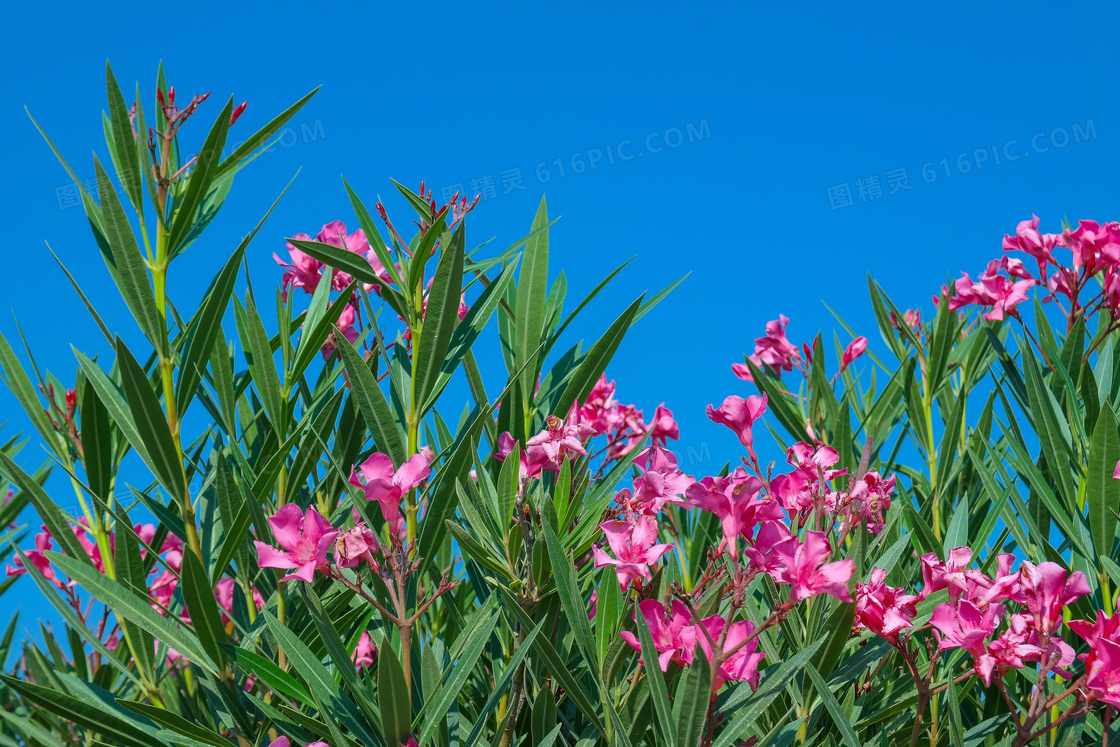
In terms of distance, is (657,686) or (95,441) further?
(95,441)

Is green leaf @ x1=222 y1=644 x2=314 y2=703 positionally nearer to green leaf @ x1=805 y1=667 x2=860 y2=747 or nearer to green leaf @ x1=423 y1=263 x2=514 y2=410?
green leaf @ x1=423 y1=263 x2=514 y2=410

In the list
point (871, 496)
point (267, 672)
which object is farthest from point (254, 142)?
point (871, 496)

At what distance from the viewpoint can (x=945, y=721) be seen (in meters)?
1.16

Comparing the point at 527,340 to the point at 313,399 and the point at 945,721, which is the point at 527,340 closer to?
the point at 313,399

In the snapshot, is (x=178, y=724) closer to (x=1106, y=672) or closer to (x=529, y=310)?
(x=529, y=310)

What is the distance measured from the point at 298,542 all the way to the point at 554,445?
33 cm

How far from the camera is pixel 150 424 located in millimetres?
982

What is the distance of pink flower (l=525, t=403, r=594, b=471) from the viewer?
41.1 inches

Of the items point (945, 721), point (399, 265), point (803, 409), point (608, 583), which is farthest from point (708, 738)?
point (803, 409)

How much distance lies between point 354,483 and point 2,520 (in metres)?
0.84

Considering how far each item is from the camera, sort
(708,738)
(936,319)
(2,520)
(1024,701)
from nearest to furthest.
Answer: (708,738) → (1024,701) → (2,520) → (936,319)

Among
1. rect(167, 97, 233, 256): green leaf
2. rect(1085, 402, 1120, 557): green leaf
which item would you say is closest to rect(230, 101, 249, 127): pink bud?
rect(167, 97, 233, 256): green leaf

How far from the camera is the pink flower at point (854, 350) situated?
2.03 m

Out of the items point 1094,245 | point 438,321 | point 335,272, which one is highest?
point 335,272
